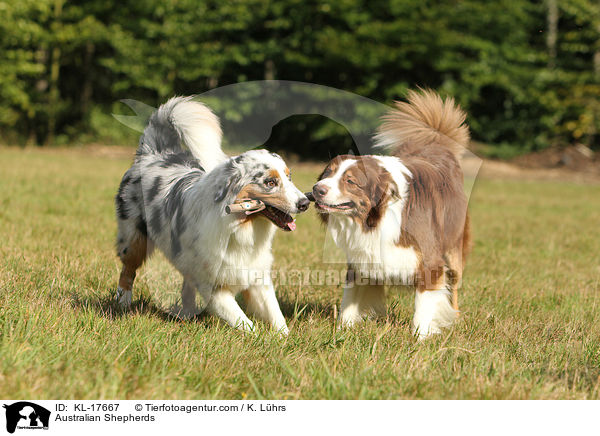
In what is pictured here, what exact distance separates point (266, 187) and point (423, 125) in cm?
209

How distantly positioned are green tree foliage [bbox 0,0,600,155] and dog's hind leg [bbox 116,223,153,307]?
16.5m

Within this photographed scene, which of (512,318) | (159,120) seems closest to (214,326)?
(159,120)

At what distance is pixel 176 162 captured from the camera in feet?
15.2

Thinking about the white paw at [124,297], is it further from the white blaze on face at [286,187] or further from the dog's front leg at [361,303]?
the white blaze on face at [286,187]

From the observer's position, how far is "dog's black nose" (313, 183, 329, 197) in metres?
3.65

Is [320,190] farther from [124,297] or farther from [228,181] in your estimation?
[124,297]

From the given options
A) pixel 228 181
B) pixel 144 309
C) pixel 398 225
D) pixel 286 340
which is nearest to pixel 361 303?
pixel 398 225

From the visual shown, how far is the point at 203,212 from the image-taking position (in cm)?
368

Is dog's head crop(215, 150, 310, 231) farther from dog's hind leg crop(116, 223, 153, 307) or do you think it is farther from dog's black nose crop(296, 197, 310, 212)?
dog's hind leg crop(116, 223, 153, 307)
